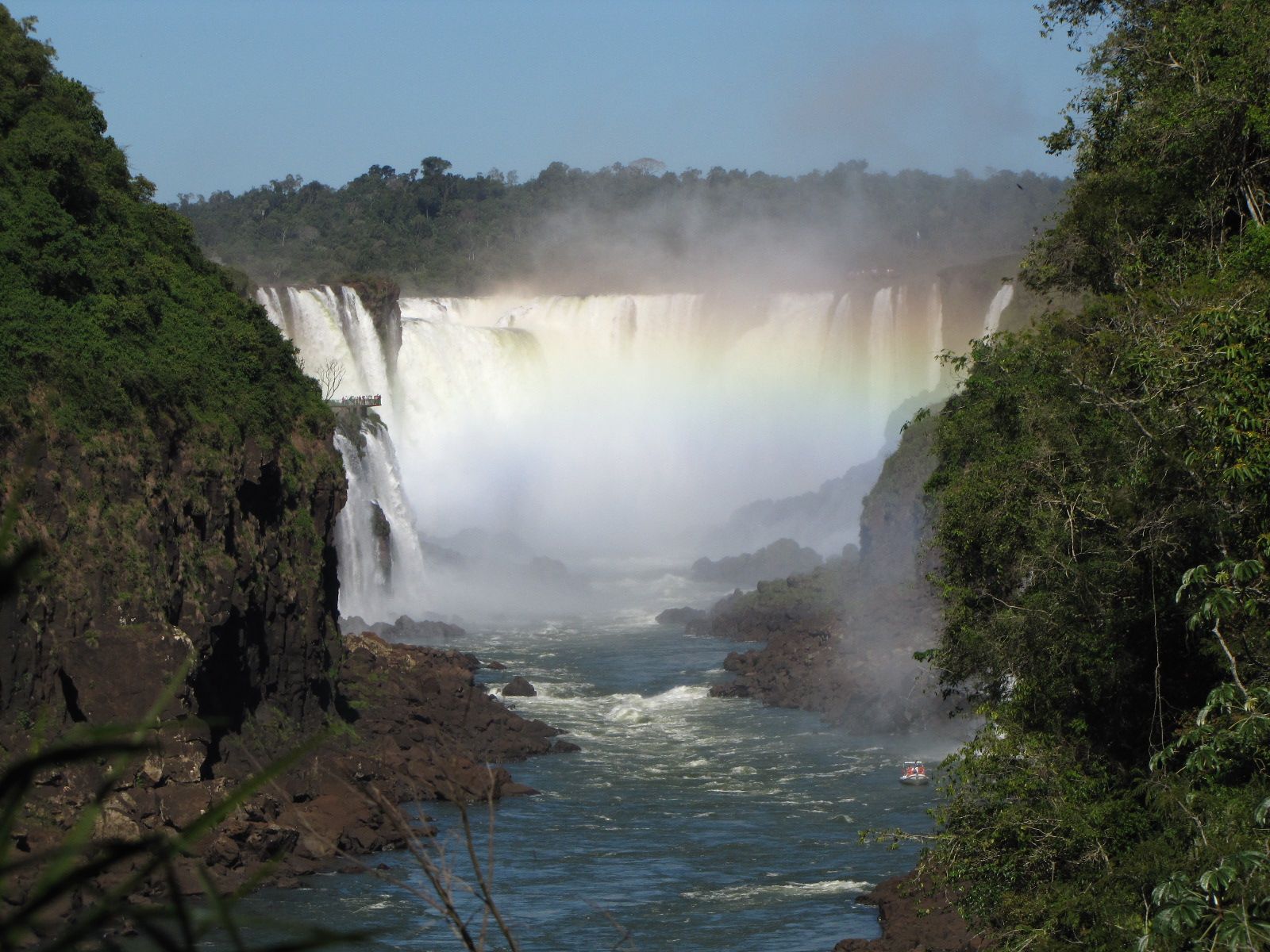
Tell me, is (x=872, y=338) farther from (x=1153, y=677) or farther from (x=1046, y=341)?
(x=1153, y=677)

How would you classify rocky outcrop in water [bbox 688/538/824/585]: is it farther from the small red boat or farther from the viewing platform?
the small red boat

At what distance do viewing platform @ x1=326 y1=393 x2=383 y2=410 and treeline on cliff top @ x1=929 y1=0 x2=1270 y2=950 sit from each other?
33.3 m

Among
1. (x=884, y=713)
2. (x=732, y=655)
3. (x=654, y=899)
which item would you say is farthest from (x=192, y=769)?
(x=732, y=655)

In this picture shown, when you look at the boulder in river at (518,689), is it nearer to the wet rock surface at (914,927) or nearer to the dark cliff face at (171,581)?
the dark cliff face at (171,581)

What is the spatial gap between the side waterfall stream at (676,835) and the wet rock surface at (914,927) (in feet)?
1.45

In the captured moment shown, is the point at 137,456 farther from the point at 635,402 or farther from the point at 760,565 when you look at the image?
the point at 635,402

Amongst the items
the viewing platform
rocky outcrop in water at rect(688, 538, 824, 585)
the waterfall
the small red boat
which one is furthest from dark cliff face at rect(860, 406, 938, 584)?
the viewing platform

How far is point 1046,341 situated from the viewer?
63.0 feet

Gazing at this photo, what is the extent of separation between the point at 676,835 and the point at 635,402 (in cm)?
5782

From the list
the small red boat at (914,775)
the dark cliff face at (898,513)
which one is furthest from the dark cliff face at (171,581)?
the dark cliff face at (898,513)

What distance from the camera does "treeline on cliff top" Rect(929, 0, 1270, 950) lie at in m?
10.4

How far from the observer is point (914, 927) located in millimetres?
19531

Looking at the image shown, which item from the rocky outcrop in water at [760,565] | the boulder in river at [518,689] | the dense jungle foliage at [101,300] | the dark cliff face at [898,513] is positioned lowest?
the rocky outcrop in water at [760,565]

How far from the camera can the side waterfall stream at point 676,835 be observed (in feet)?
66.8
